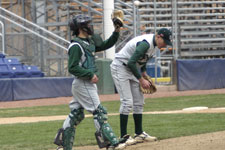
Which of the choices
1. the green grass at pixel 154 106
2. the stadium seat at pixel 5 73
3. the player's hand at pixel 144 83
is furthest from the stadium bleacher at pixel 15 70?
the player's hand at pixel 144 83

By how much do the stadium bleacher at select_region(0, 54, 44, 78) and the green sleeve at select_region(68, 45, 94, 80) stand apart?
13.7 meters

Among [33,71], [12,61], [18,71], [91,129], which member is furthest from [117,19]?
[12,61]

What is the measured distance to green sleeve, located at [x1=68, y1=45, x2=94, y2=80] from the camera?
6.86m

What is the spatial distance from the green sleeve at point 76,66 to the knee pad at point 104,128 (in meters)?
0.44

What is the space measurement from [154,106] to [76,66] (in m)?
9.27

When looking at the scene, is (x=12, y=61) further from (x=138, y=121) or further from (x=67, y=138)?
(x=67, y=138)

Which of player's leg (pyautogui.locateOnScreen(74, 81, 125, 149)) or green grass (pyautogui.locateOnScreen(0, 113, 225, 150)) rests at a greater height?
player's leg (pyautogui.locateOnScreen(74, 81, 125, 149))

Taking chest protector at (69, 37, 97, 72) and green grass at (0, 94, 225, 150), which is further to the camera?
green grass at (0, 94, 225, 150)

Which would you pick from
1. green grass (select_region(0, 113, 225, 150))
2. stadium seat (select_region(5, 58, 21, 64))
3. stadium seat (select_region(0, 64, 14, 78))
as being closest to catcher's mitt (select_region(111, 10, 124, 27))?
green grass (select_region(0, 113, 225, 150))

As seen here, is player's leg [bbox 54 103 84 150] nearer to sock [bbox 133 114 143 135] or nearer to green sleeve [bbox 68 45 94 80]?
green sleeve [bbox 68 45 94 80]

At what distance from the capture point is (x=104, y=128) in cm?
695

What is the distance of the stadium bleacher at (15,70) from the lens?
20.3 meters

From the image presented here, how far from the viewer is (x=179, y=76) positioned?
72.6 ft

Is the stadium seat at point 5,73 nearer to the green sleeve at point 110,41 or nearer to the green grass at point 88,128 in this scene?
the green grass at point 88,128
